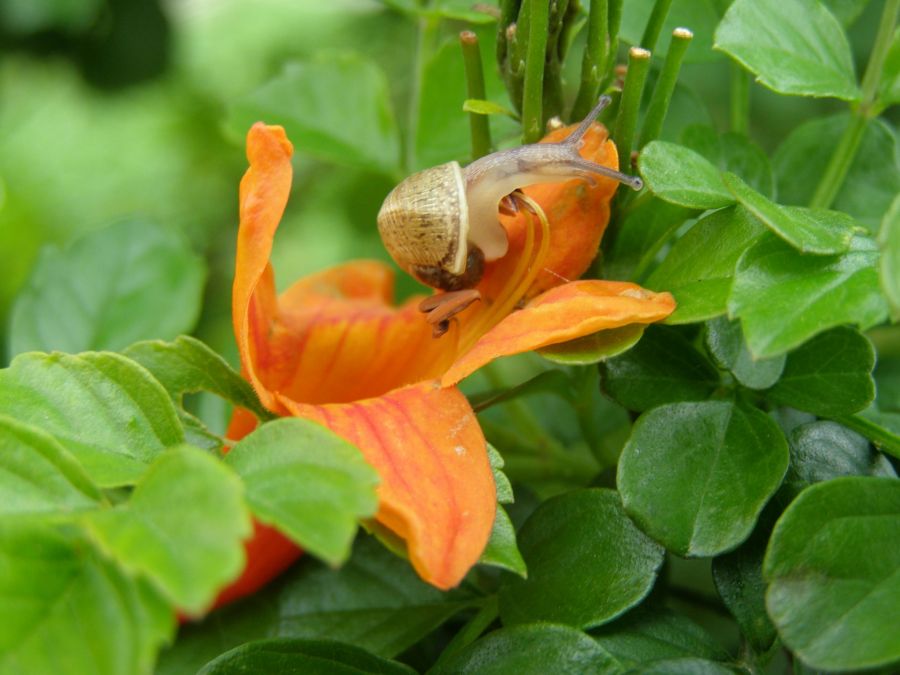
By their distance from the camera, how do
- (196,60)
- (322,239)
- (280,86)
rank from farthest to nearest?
1. (196,60)
2. (322,239)
3. (280,86)

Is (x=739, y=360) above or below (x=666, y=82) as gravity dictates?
below

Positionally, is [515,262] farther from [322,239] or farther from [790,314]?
[322,239]

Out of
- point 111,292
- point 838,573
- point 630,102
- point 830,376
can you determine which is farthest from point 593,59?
point 111,292

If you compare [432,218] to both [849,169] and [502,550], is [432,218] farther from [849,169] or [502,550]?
[849,169]

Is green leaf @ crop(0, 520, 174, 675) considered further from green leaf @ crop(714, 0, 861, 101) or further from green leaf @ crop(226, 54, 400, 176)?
green leaf @ crop(226, 54, 400, 176)

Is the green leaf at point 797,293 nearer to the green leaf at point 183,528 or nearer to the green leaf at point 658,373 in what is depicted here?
the green leaf at point 658,373

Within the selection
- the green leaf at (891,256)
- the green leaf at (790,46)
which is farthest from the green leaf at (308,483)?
the green leaf at (790,46)

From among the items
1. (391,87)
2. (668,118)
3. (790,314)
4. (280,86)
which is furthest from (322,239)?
(790,314)
